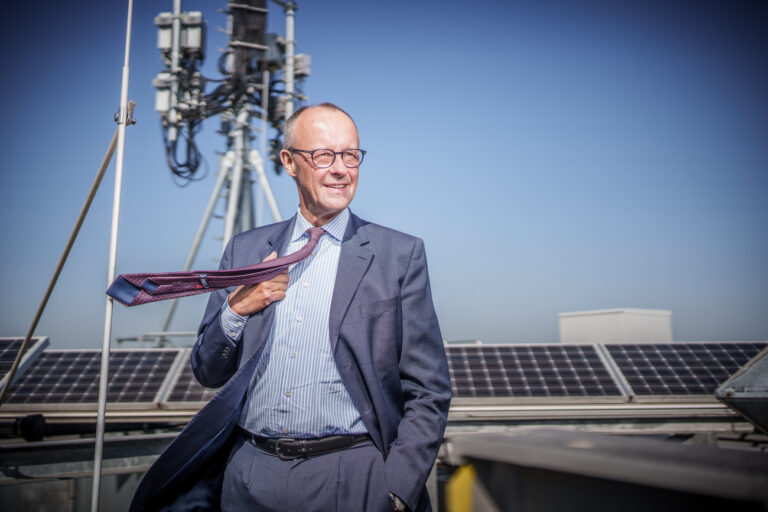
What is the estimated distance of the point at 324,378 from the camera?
190 centimetres

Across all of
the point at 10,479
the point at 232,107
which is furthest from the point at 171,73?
the point at 10,479

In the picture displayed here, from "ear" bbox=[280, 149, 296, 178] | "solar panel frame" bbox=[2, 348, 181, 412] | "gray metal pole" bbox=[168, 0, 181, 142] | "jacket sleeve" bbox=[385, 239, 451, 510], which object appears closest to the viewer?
"jacket sleeve" bbox=[385, 239, 451, 510]

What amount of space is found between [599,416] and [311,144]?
632 cm

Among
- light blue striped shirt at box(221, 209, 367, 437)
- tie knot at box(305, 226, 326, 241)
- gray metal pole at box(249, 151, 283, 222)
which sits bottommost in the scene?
light blue striped shirt at box(221, 209, 367, 437)

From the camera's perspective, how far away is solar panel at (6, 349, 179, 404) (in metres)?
7.45

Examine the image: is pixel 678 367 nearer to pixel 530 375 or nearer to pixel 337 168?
pixel 530 375

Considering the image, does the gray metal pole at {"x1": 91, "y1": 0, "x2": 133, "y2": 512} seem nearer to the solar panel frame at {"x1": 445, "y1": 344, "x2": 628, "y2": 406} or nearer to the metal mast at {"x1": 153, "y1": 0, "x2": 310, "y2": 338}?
the solar panel frame at {"x1": 445, "y1": 344, "x2": 628, "y2": 406}

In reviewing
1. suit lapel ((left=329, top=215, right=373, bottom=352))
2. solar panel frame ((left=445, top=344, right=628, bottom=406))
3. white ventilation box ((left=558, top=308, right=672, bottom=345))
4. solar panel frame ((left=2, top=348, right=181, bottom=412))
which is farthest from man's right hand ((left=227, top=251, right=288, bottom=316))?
white ventilation box ((left=558, top=308, right=672, bottom=345))

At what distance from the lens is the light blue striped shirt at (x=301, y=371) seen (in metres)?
1.86

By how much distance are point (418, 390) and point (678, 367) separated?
863cm

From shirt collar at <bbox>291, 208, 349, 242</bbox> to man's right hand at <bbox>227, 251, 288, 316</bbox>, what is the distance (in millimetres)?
321

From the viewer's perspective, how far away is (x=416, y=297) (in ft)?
6.68

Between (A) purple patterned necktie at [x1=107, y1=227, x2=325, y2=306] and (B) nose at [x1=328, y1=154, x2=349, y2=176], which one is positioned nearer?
(A) purple patterned necktie at [x1=107, y1=227, x2=325, y2=306]

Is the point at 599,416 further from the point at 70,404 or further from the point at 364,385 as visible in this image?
the point at 70,404
